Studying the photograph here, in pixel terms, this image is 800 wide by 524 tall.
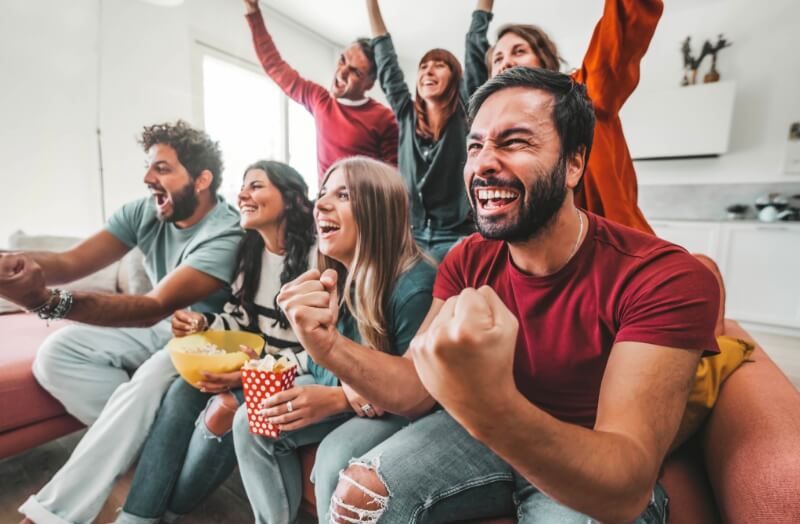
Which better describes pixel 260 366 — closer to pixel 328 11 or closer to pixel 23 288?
pixel 23 288

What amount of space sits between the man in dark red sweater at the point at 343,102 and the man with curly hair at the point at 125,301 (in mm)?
458

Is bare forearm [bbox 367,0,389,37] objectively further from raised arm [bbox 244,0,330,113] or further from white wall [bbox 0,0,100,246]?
white wall [bbox 0,0,100,246]

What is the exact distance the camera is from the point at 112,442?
0.98 meters

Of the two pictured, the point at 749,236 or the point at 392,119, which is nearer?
the point at 392,119

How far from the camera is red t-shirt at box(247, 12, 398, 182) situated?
4.96 feet

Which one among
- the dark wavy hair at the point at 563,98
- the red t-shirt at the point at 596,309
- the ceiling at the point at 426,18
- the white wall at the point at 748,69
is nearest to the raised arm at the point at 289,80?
the ceiling at the point at 426,18

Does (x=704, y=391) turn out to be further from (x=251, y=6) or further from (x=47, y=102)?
(x=47, y=102)

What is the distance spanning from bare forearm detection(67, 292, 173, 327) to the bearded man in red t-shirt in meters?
0.71

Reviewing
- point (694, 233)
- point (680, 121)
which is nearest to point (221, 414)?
point (694, 233)

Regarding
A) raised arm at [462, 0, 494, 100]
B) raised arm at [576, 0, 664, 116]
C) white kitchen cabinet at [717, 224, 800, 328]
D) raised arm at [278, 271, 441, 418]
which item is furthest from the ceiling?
white kitchen cabinet at [717, 224, 800, 328]

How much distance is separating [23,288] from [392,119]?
51.4 inches

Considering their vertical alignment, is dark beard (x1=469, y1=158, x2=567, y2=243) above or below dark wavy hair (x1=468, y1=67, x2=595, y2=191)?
below

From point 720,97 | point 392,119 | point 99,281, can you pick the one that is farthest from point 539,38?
point 720,97

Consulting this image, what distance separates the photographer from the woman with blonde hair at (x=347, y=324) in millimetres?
763
